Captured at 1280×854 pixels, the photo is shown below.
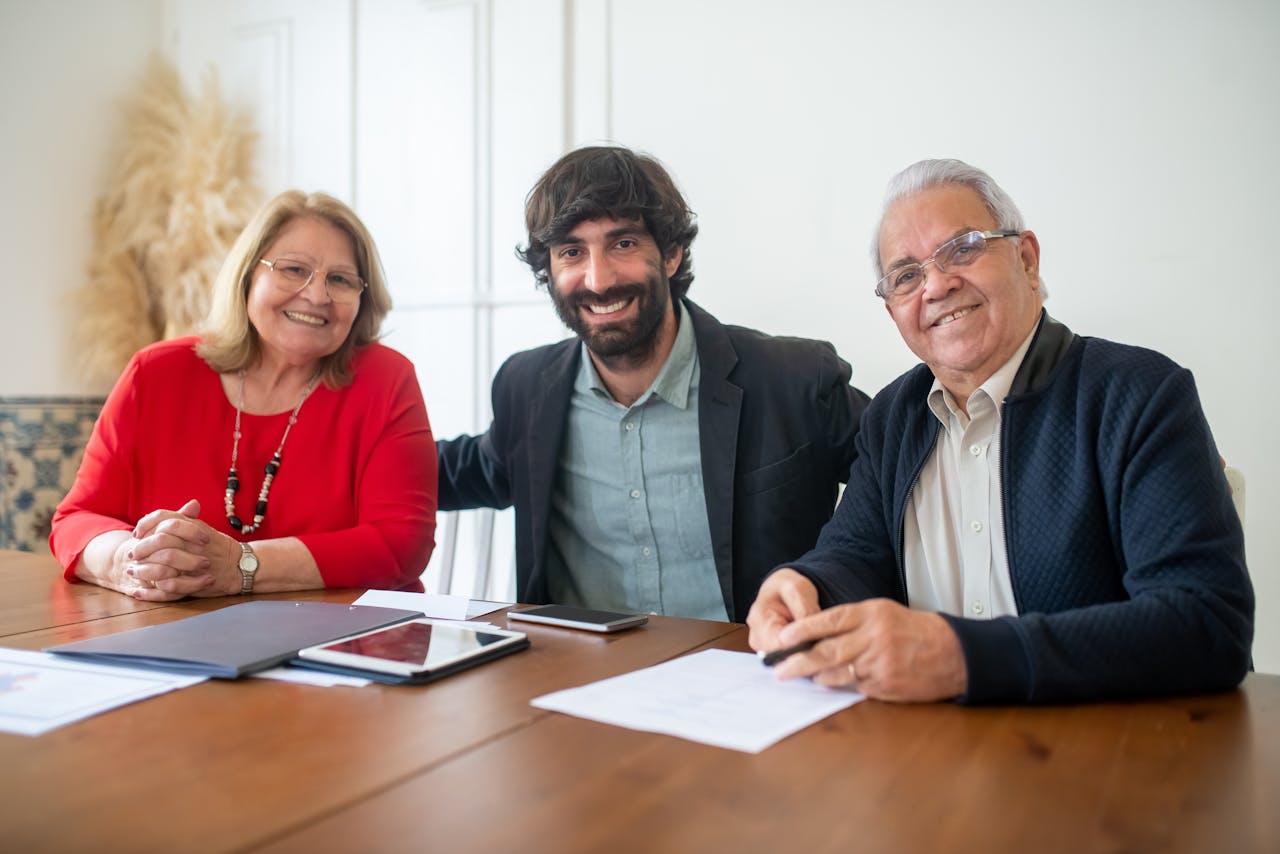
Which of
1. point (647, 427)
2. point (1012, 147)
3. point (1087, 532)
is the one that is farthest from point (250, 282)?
point (1012, 147)

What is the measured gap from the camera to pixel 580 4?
318 centimetres

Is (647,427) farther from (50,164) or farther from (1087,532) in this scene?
(50,164)

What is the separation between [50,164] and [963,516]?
3.28 m

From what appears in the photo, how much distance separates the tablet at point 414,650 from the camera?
1.08 meters

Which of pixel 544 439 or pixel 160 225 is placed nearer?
pixel 544 439

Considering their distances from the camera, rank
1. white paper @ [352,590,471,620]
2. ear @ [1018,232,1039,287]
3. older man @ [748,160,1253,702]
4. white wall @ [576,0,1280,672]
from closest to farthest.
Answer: older man @ [748,160,1253,702] < white paper @ [352,590,471,620] < ear @ [1018,232,1039,287] < white wall @ [576,0,1280,672]

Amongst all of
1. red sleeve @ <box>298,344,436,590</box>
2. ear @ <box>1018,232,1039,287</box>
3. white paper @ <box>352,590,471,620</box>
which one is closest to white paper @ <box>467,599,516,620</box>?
white paper @ <box>352,590,471,620</box>

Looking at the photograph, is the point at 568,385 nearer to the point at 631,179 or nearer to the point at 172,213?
the point at 631,179

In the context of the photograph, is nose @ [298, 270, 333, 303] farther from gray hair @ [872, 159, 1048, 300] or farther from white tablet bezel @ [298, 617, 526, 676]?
gray hair @ [872, 159, 1048, 300]

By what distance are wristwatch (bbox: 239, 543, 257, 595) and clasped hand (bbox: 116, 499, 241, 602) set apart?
0.04 ft

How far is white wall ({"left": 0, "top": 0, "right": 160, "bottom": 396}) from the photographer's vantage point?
319 cm

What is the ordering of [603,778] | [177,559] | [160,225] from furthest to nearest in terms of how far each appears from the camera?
[160,225] < [177,559] < [603,778]

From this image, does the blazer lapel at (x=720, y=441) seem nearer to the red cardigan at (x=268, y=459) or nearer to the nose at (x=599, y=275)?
the nose at (x=599, y=275)

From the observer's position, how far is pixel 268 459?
2043 mm
